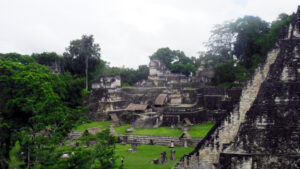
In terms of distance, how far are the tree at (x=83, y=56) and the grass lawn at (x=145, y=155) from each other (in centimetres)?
2618

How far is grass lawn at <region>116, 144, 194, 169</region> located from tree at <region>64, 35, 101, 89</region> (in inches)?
1031

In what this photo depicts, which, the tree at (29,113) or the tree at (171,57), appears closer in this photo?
the tree at (29,113)

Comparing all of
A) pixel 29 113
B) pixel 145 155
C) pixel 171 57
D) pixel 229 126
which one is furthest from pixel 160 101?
pixel 171 57

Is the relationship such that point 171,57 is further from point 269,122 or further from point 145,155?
point 269,122

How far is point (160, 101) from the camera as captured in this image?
35.6 metres

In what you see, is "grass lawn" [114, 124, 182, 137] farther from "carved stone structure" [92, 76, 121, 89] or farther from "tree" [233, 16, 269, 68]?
"tree" [233, 16, 269, 68]

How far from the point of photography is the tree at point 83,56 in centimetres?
4656

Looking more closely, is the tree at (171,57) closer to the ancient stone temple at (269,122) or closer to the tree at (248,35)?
the tree at (248,35)

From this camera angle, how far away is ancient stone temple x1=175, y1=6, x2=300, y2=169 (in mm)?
→ 9383

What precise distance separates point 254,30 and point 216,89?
467 inches

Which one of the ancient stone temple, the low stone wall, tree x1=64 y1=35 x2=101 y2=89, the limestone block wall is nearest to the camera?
the ancient stone temple

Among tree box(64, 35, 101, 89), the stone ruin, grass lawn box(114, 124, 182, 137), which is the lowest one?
grass lawn box(114, 124, 182, 137)

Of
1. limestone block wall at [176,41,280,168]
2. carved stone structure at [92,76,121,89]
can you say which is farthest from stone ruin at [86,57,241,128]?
limestone block wall at [176,41,280,168]

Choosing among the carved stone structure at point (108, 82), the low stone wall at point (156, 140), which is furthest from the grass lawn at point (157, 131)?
the carved stone structure at point (108, 82)
